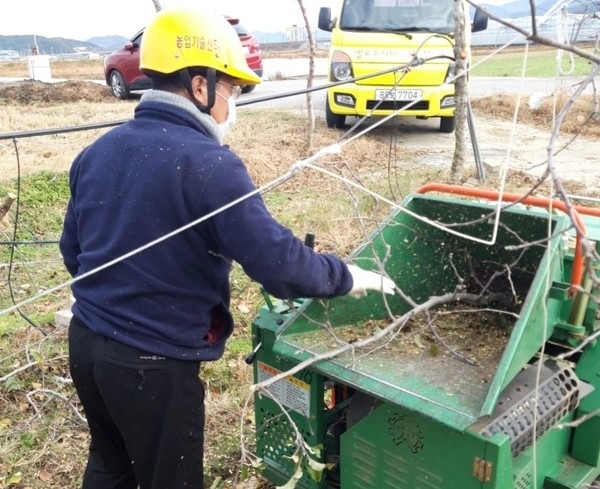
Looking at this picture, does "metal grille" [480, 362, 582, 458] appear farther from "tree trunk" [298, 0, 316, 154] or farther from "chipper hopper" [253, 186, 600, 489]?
"tree trunk" [298, 0, 316, 154]

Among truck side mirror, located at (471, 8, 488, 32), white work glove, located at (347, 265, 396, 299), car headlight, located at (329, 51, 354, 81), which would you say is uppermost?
truck side mirror, located at (471, 8, 488, 32)

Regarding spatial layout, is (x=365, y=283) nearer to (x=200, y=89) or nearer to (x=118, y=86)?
(x=200, y=89)

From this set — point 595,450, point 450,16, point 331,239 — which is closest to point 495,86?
point 450,16

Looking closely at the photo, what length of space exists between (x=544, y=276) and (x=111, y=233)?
1.20 meters

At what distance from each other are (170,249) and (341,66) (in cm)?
717

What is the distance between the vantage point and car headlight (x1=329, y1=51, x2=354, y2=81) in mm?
8477

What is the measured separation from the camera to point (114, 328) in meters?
1.87

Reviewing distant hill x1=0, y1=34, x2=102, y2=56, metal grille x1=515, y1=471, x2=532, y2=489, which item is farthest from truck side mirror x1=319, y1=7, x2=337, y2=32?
distant hill x1=0, y1=34, x2=102, y2=56

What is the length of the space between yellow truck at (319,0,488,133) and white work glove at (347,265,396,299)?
6370 millimetres

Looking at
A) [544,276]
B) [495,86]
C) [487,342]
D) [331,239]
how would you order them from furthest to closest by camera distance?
[495,86]
[331,239]
[487,342]
[544,276]

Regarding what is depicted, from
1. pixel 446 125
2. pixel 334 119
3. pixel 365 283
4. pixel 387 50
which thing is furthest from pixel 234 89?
pixel 446 125

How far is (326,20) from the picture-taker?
8750 mm

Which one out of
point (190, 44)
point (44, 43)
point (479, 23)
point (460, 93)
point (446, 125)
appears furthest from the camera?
point (44, 43)

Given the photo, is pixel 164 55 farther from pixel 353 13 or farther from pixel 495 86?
pixel 495 86
